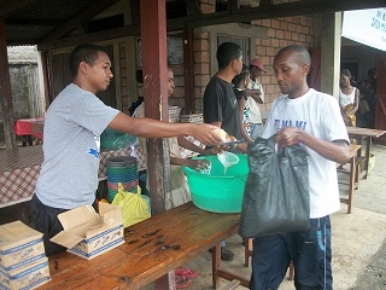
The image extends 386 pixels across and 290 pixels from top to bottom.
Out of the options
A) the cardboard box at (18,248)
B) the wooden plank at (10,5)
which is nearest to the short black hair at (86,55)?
the cardboard box at (18,248)

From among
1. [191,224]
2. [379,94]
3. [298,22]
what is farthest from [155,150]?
[379,94]

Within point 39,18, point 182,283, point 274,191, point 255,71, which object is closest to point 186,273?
point 182,283

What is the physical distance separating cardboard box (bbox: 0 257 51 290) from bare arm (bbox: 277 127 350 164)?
126cm

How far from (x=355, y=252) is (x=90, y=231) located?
322 cm

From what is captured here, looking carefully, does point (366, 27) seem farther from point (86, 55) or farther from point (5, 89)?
point (5, 89)

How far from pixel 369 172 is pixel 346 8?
417 centimetres

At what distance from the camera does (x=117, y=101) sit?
661 cm

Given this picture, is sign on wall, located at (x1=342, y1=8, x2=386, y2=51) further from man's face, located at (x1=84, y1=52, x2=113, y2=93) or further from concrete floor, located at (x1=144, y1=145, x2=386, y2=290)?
man's face, located at (x1=84, y1=52, x2=113, y2=93)

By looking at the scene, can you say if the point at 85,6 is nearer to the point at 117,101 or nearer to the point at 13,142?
the point at 117,101

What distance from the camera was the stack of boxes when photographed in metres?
1.41

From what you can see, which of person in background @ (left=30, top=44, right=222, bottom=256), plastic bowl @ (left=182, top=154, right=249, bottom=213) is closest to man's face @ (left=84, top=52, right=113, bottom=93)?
person in background @ (left=30, top=44, right=222, bottom=256)

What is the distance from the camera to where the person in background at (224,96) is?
317cm

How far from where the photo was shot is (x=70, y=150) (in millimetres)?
1953

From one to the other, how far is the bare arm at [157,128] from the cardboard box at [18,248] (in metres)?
0.64
